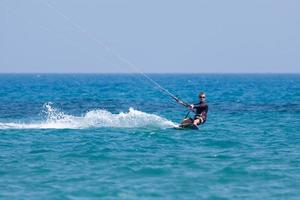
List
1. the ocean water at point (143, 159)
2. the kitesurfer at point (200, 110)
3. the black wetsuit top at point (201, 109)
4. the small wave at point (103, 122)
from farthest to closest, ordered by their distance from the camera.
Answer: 1. the small wave at point (103, 122)
2. the black wetsuit top at point (201, 109)
3. the kitesurfer at point (200, 110)
4. the ocean water at point (143, 159)

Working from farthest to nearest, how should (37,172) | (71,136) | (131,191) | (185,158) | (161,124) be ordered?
(161,124) < (71,136) < (185,158) < (37,172) < (131,191)

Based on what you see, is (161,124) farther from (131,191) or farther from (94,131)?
(131,191)

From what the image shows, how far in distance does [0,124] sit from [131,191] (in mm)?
16410

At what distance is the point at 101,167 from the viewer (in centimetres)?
1945

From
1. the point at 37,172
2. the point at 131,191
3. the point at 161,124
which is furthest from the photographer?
the point at 161,124

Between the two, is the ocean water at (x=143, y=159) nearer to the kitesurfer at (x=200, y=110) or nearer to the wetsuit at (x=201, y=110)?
the kitesurfer at (x=200, y=110)

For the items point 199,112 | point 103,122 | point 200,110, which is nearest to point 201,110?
point 200,110

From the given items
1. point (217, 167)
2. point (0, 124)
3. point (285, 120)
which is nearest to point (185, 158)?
point (217, 167)

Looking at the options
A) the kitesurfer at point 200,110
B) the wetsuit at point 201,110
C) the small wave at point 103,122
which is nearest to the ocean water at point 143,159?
the small wave at point 103,122

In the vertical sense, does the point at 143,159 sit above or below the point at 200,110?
below

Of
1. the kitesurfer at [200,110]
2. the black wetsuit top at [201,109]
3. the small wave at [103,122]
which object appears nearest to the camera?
the kitesurfer at [200,110]

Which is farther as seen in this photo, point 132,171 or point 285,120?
point 285,120

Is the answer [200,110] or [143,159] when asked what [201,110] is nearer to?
[200,110]

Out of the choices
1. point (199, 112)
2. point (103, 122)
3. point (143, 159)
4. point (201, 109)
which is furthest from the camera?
point (103, 122)
